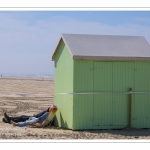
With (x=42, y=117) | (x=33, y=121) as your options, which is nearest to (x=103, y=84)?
(x=42, y=117)

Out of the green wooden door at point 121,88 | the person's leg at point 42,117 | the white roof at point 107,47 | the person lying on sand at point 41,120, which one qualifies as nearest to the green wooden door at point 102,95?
the green wooden door at point 121,88

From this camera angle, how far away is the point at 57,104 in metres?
13.0

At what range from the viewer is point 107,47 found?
476 inches

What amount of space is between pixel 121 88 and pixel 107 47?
1.20m

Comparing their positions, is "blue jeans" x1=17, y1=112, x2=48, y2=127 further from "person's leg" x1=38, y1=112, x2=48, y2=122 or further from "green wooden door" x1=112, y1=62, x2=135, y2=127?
"green wooden door" x1=112, y1=62, x2=135, y2=127

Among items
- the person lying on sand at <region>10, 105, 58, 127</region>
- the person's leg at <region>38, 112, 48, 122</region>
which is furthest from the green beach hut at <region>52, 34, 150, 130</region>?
the person's leg at <region>38, 112, 48, 122</region>

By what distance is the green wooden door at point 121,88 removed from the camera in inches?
462

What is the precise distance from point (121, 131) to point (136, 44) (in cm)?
261

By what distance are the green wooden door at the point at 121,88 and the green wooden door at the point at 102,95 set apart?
0.14 meters

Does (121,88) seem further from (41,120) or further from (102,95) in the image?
(41,120)

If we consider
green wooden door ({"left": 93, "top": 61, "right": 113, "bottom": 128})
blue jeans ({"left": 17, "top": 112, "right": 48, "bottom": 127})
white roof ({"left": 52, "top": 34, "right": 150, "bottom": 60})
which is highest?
white roof ({"left": 52, "top": 34, "right": 150, "bottom": 60})

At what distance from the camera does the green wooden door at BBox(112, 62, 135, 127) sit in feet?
38.5

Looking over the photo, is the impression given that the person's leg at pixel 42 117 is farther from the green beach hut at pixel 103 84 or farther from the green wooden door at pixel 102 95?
the green wooden door at pixel 102 95
